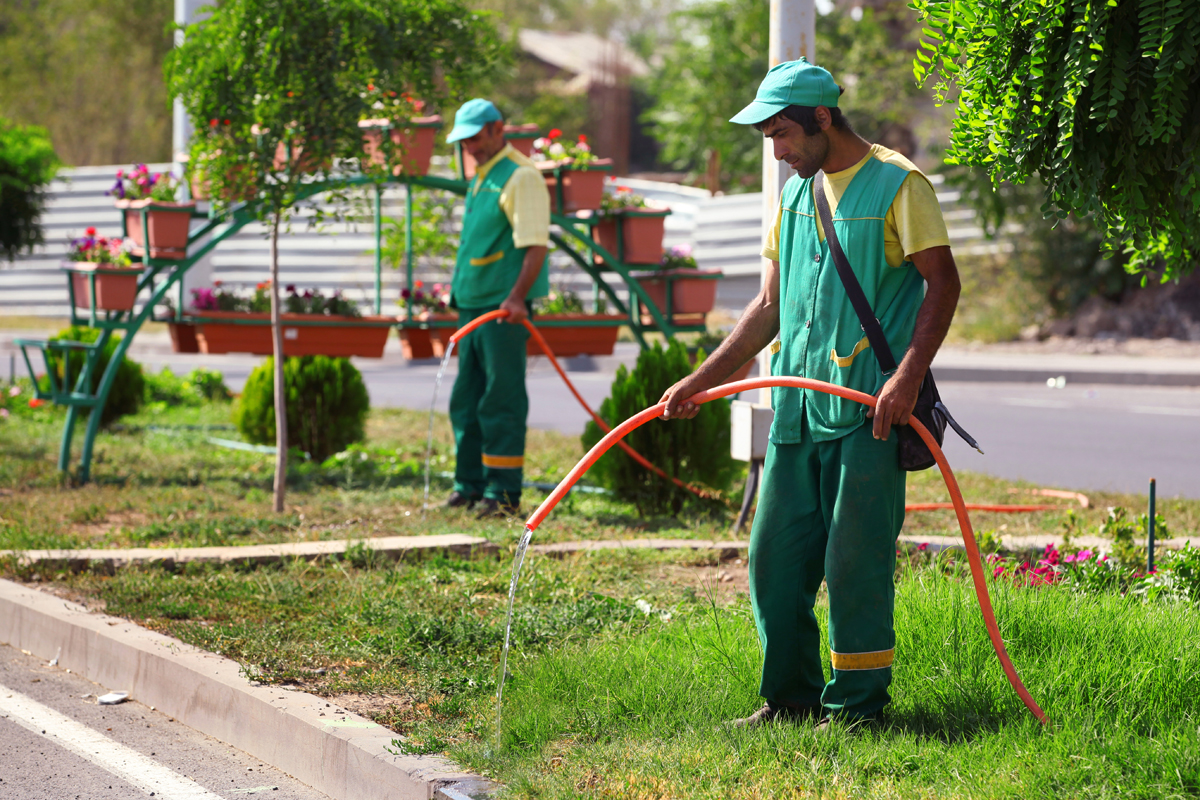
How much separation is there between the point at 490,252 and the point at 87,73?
94.6 feet

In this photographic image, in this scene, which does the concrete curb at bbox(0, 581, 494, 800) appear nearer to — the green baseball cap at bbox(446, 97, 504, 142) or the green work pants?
the green work pants

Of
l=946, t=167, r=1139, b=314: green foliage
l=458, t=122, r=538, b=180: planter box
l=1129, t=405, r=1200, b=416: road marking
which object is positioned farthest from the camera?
l=946, t=167, r=1139, b=314: green foliage

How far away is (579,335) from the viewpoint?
8875mm

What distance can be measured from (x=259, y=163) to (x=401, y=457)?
10.3ft

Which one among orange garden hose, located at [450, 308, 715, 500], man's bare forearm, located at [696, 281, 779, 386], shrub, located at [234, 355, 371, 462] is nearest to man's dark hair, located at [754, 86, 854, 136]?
man's bare forearm, located at [696, 281, 779, 386]

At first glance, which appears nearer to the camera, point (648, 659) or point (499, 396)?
point (648, 659)

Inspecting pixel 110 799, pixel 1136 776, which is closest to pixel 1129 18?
pixel 1136 776

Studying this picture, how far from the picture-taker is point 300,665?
442 centimetres

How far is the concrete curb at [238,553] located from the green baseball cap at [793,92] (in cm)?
304

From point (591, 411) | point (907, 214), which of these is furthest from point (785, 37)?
point (907, 214)

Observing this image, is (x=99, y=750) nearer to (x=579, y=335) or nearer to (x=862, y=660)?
(x=862, y=660)

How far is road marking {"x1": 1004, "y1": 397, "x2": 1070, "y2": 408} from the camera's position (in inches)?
538

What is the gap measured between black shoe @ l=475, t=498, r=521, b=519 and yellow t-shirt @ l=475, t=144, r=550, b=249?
1.42 m

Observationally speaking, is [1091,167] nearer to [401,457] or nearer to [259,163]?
[259,163]
